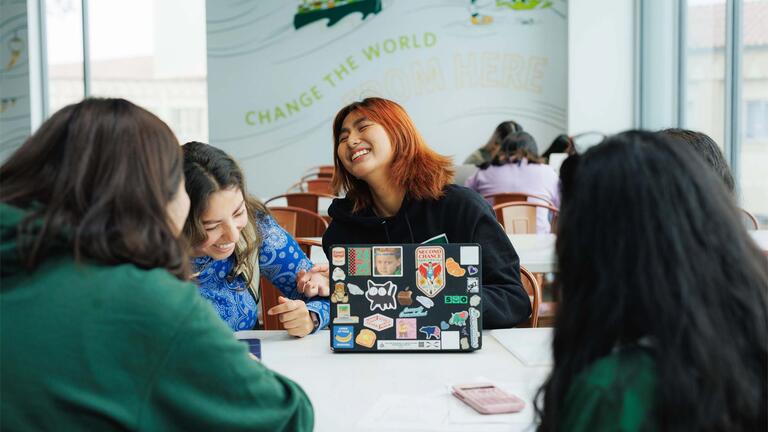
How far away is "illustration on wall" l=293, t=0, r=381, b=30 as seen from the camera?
30.4 feet

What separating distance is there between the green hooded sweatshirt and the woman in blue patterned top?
90 centimetres

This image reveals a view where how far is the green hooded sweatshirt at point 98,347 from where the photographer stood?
1.02m

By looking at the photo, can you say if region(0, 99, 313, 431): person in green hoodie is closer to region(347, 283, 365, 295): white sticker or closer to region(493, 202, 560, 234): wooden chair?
region(347, 283, 365, 295): white sticker

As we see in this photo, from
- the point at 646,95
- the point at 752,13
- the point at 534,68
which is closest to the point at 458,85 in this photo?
the point at 534,68

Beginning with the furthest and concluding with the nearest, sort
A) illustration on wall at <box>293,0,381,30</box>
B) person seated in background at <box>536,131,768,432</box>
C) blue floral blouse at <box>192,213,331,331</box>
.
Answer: illustration on wall at <box>293,0,381,30</box> → blue floral blouse at <box>192,213,331,331</box> → person seated in background at <box>536,131,768,432</box>

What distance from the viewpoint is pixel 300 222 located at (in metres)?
4.34

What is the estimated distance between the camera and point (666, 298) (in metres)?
0.89

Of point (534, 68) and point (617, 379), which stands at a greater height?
point (534, 68)

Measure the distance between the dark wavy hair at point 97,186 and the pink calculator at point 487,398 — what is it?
1.94 ft

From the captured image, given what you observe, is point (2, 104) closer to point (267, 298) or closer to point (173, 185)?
point (267, 298)

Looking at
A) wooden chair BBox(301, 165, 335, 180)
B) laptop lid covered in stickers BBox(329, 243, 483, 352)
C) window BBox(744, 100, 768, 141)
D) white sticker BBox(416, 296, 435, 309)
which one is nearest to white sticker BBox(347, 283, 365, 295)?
laptop lid covered in stickers BBox(329, 243, 483, 352)

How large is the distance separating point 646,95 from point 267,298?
6.31 metres

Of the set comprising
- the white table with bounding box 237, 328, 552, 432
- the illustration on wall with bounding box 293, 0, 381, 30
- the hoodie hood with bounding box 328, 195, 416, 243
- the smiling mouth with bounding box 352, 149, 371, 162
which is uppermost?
the illustration on wall with bounding box 293, 0, 381, 30

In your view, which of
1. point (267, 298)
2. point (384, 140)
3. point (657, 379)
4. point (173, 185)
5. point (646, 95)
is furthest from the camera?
point (646, 95)
